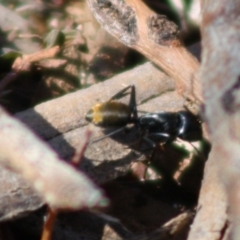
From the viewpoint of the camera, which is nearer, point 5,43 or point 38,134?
point 38,134

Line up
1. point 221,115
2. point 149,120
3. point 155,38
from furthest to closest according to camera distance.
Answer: point 149,120, point 155,38, point 221,115

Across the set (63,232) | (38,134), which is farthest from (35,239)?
(38,134)

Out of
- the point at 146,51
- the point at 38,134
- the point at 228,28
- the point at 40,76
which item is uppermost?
the point at 228,28

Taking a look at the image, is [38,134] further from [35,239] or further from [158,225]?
[158,225]

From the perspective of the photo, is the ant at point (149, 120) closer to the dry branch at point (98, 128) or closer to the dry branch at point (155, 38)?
the dry branch at point (98, 128)

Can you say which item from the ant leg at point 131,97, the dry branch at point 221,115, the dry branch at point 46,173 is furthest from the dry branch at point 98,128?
the dry branch at point 46,173

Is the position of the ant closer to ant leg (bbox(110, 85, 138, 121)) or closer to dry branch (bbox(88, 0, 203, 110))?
ant leg (bbox(110, 85, 138, 121))

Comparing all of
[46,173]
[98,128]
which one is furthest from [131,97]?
[46,173]

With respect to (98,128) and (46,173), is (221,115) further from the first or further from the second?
(98,128)
